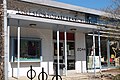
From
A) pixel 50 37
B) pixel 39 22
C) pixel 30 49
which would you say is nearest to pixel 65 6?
pixel 50 37

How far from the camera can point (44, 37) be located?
1891 cm

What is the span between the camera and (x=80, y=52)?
2166cm

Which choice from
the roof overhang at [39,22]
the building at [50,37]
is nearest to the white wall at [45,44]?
the building at [50,37]

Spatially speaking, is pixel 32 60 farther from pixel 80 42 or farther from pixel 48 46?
pixel 80 42

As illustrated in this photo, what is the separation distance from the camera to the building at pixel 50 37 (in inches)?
639

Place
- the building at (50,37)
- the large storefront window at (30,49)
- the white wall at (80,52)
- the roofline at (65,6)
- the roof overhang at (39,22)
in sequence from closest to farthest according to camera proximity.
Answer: the roof overhang at (39,22), the building at (50,37), the large storefront window at (30,49), the roofline at (65,6), the white wall at (80,52)

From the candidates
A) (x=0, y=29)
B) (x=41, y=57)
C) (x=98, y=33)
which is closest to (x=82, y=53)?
(x=98, y=33)

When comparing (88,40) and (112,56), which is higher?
(88,40)

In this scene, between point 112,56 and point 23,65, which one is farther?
point 112,56

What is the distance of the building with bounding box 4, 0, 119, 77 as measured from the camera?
16219 millimetres

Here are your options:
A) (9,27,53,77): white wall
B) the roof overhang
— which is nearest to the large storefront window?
(9,27,53,77): white wall

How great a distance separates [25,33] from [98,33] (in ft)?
17.8

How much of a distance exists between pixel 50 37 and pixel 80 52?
11.8 feet

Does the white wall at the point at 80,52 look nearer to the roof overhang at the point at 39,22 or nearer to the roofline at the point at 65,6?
the roofline at the point at 65,6
